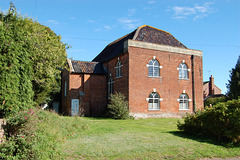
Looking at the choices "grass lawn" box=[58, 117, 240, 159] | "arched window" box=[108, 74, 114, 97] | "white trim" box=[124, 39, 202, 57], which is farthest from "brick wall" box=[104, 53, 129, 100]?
"grass lawn" box=[58, 117, 240, 159]

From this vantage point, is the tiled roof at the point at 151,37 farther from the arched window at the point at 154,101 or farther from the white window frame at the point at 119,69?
the arched window at the point at 154,101

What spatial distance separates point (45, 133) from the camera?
27.7 feet

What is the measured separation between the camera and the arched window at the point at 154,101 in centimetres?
2333

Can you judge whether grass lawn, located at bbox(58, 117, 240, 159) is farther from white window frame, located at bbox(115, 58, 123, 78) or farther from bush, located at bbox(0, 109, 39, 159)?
white window frame, located at bbox(115, 58, 123, 78)

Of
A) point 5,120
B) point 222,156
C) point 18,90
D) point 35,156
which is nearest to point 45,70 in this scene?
point 18,90

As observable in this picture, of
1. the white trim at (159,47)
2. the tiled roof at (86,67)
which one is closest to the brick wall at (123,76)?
the white trim at (159,47)

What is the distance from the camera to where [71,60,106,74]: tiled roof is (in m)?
25.9

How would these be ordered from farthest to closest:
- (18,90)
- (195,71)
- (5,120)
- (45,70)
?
(195,71), (45,70), (18,90), (5,120)

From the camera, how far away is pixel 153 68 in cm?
2383

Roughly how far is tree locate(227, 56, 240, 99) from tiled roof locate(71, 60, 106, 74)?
2060cm

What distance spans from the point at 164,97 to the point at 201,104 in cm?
585

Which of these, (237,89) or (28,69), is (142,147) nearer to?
(28,69)

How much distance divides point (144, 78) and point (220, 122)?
13.0 metres

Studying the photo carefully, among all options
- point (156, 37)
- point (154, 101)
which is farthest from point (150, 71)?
point (156, 37)
